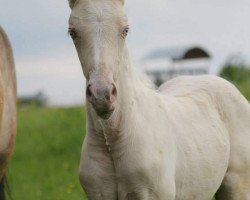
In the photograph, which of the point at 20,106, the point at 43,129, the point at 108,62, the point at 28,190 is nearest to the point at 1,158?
the point at 108,62

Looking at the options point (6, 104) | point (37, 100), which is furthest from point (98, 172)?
point (37, 100)

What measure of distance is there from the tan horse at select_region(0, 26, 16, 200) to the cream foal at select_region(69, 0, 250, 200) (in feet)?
5.19

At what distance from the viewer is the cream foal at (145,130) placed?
4.21m

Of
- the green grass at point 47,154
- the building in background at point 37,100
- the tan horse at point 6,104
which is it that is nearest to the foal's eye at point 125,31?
the tan horse at point 6,104

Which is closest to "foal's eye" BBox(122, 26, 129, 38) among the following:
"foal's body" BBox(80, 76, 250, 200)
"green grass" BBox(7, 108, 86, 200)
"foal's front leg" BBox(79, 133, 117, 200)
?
"foal's body" BBox(80, 76, 250, 200)

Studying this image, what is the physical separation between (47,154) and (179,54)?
30.6ft

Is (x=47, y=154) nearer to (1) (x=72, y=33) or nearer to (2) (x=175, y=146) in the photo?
(2) (x=175, y=146)

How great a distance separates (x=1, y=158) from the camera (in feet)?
21.3

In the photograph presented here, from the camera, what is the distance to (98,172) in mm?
4598

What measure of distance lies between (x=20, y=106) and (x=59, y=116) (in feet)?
12.3

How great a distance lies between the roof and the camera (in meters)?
22.0

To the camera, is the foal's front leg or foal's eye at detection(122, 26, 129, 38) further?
the foal's front leg

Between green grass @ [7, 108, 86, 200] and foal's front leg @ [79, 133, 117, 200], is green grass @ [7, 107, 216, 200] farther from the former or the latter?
foal's front leg @ [79, 133, 117, 200]

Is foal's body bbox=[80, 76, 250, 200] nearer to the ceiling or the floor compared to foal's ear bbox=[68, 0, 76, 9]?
nearer to the floor
